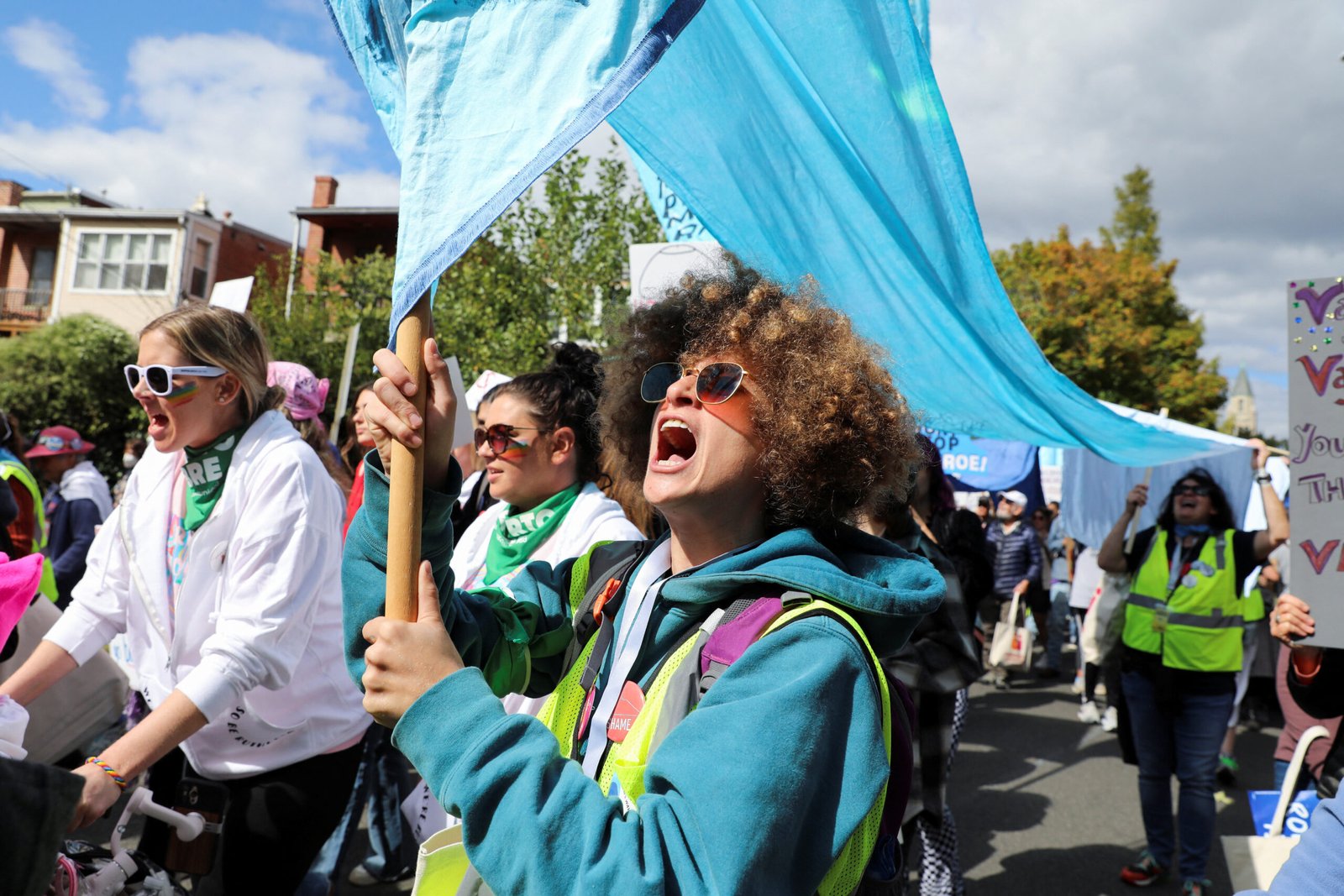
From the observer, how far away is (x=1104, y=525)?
32.5ft

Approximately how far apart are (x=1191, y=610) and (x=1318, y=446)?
2196 mm

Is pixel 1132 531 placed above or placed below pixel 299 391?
below

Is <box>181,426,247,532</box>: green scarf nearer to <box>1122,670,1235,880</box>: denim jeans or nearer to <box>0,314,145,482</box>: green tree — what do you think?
<box>1122,670,1235,880</box>: denim jeans

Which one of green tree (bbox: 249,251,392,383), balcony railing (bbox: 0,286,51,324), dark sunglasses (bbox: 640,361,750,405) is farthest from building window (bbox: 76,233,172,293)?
dark sunglasses (bbox: 640,361,750,405)

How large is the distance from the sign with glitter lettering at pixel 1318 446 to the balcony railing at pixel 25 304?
39603 millimetres

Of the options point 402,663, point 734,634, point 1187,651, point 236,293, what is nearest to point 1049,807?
point 1187,651

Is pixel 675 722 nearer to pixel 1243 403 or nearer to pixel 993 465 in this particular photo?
pixel 993 465

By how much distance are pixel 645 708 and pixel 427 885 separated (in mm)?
412

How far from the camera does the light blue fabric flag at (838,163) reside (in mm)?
1987

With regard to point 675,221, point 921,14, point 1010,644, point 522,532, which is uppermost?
point 675,221

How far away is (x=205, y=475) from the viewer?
262 centimetres

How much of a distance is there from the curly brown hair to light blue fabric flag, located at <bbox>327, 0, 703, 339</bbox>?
19.6 inches

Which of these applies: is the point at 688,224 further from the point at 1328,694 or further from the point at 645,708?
the point at 645,708

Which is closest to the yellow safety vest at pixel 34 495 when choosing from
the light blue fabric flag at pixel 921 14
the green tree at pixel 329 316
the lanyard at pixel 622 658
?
the lanyard at pixel 622 658
